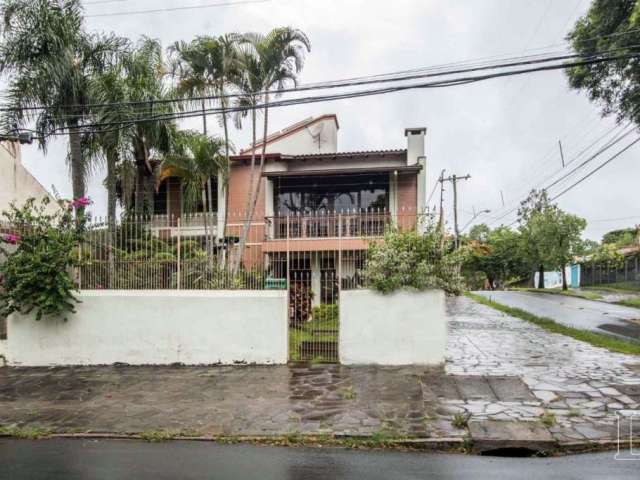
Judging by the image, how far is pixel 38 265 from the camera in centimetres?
891

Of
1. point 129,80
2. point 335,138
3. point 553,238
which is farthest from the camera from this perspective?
point 553,238

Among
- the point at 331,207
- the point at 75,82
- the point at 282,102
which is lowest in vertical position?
the point at 331,207

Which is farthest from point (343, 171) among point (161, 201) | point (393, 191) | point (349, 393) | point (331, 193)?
→ point (349, 393)

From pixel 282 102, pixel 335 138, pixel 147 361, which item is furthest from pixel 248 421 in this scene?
pixel 335 138

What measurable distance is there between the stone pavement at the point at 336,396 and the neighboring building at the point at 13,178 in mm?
6661

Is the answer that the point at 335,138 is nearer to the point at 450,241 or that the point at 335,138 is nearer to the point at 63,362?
the point at 450,241

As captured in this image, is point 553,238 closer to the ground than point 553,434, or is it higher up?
higher up

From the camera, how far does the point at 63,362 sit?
9.36 metres

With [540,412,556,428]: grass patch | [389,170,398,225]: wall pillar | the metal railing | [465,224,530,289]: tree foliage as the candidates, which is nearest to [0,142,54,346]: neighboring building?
the metal railing

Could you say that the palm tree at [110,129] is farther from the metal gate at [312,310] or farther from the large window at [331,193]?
the large window at [331,193]

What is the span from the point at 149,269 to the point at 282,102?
4406 millimetres

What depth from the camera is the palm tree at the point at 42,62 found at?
10.6 meters

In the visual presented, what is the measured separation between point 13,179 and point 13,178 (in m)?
0.03

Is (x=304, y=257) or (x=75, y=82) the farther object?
(x=75, y=82)
